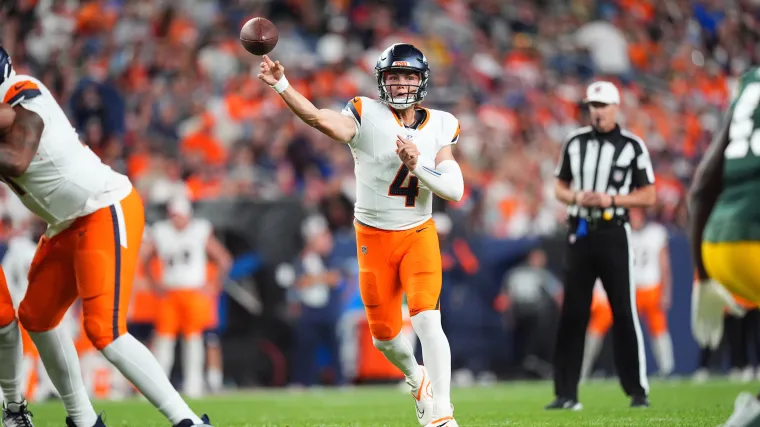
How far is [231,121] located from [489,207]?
3356mm

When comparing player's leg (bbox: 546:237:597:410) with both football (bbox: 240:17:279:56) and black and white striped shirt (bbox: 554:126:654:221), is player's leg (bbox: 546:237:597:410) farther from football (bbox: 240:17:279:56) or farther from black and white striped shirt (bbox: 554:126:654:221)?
football (bbox: 240:17:279:56)

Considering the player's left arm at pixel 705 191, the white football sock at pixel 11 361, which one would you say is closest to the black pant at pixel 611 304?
the player's left arm at pixel 705 191

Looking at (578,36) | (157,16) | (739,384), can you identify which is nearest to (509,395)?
(739,384)

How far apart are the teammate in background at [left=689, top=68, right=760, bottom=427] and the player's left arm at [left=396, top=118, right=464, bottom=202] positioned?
1525mm

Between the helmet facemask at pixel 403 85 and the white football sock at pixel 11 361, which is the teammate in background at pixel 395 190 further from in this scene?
the white football sock at pixel 11 361

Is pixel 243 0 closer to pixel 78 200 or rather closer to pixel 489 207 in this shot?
pixel 489 207

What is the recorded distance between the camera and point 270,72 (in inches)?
213

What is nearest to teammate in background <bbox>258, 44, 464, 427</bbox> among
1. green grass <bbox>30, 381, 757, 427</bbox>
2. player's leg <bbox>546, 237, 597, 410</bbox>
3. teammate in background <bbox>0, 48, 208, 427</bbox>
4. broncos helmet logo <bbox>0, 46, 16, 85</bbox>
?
green grass <bbox>30, 381, 757, 427</bbox>

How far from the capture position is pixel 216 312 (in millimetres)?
11820

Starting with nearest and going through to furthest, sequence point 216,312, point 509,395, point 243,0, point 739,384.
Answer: point 509,395
point 739,384
point 216,312
point 243,0

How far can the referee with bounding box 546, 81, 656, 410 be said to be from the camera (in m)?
7.81

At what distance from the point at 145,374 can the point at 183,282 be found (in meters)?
6.37

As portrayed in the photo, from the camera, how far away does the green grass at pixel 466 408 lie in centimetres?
684

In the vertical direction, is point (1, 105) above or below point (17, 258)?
above
